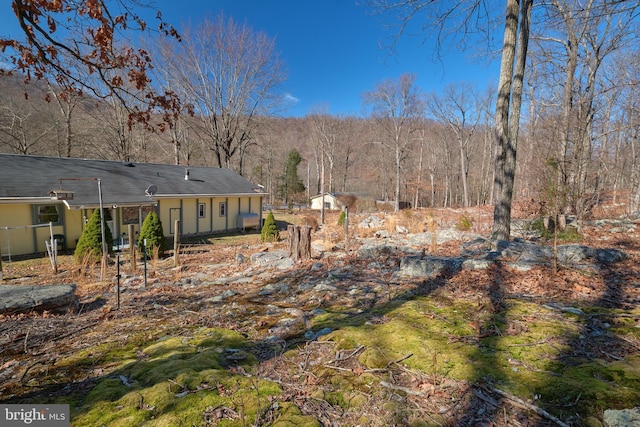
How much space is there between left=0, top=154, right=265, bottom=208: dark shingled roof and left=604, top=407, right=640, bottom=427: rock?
47.1ft

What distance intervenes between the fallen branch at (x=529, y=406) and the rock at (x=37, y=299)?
5.96 metres

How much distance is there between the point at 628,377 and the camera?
1.99 m

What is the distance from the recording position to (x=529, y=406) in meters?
1.82

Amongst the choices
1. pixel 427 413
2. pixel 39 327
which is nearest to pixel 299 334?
pixel 427 413

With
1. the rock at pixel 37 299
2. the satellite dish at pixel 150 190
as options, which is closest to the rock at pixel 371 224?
the satellite dish at pixel 150 190

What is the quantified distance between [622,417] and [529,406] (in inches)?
16.4

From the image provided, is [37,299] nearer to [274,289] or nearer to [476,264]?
[274,289]

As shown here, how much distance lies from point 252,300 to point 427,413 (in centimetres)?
321

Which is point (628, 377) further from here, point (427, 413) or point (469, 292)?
point (469, 292)

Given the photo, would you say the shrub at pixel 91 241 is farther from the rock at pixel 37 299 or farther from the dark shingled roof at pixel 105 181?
the rock at pixel 37 299

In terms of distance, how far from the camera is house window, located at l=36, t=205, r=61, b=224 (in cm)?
1177

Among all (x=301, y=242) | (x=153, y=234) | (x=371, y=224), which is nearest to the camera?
(x=301, y=242)

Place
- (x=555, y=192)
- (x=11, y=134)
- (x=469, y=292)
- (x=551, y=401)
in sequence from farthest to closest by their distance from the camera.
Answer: (x=11, y=134)
(x=555, y=192)
(x=469, y=292)
(x=551, y=401)

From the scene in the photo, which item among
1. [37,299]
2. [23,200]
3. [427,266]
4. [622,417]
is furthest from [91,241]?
[622,417]
